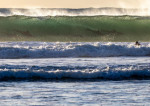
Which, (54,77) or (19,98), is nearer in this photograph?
(19,98)

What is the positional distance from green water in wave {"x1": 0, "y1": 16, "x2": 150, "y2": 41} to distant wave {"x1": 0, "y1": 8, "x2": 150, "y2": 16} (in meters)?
1.08

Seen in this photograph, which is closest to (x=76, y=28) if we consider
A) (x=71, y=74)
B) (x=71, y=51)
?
(x=71, y=51)

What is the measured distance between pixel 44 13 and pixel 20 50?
59.0 feet

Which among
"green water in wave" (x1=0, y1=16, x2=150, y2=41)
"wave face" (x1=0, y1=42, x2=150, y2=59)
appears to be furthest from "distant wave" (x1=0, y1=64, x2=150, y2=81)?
"green water in wave" (x1=0, y1=16, x2=150, y2=41)

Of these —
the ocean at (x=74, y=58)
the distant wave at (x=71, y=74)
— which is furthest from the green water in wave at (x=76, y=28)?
the distant wave at (x=71, y=74)

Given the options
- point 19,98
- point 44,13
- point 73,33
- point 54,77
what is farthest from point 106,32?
point 19,98

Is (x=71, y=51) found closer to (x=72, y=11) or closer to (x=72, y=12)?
(x=72, y=12)

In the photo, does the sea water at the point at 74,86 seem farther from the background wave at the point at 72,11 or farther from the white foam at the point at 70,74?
the background wave at the point at 72,11

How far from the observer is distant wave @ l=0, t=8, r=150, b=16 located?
40938 millimetres

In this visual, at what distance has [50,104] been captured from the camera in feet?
32.4

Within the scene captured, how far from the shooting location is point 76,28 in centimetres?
3850

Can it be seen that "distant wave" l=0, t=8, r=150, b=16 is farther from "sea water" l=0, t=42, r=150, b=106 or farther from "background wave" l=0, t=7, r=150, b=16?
"sea water" l=0, t=42, r=150, b=106

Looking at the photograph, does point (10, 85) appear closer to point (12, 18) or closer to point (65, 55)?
point (65, 55)

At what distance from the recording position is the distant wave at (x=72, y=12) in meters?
40.9
